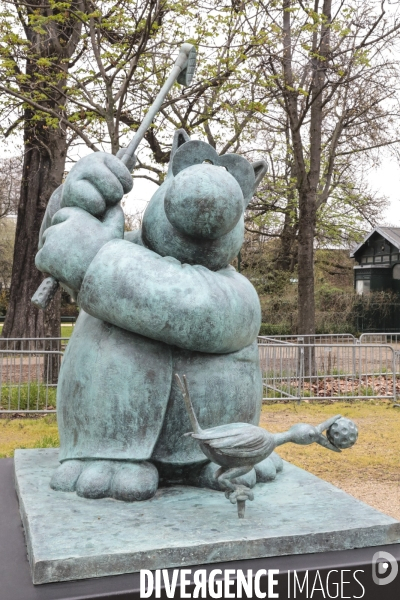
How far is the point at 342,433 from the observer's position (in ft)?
8.74

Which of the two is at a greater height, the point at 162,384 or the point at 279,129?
the point at 279,129

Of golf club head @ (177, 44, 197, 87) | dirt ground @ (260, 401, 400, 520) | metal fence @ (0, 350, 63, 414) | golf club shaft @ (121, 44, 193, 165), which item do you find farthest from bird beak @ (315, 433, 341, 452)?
metal fence @ (0, 350, 63, 414)

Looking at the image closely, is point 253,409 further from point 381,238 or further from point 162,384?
point 381,238

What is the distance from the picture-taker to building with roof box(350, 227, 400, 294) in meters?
29.3

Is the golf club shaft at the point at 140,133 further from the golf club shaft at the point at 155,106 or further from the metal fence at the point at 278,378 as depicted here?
the metal fence at the point at 278,378

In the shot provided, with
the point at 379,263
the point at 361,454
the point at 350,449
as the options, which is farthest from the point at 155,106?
the point at 379,263

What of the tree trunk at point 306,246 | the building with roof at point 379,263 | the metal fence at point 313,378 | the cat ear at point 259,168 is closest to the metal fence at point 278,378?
the metal fence at point 313,378

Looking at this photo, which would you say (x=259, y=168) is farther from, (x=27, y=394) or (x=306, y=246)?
(x=306, y=246)

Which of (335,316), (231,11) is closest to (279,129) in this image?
(231,11)

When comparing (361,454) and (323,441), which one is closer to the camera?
(323,441)

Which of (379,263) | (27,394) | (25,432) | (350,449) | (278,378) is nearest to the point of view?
(350,449)

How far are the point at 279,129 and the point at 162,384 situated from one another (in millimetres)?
13262

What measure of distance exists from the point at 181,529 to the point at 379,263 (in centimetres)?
2908

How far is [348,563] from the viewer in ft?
7.48
